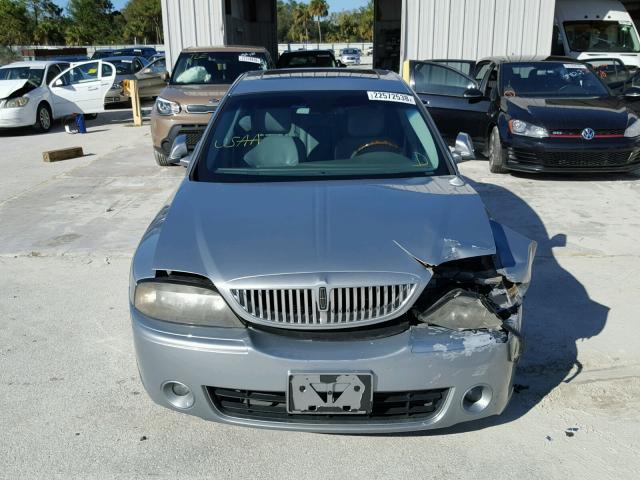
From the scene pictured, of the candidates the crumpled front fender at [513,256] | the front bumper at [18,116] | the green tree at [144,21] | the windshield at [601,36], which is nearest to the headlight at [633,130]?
the crumpled front fender at [513,256]

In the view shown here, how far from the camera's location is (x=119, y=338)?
410 centimetres

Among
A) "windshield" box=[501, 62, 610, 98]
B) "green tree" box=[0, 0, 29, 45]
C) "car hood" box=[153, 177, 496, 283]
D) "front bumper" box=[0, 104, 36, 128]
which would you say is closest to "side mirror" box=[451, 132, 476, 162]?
"car hood" box=[153, 177, 496, 283]

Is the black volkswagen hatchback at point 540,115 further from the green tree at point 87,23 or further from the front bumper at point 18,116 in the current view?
the green tree at point 87,23

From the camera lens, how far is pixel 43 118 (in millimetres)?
14555

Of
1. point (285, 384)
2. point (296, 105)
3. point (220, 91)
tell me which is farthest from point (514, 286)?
point (220, 91)

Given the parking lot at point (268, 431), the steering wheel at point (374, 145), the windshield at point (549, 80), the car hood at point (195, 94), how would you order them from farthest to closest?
the car hood at point (195, 94), the windshield at point (549, 80), the steering wheel at point (374, 145), the parking lot at point (268, 431)

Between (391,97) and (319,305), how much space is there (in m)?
2.12

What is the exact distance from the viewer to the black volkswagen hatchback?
7.86m

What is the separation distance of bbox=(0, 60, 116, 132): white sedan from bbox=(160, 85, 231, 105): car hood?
19.2 ft

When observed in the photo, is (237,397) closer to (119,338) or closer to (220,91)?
(119,338)

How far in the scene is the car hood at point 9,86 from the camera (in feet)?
44.9

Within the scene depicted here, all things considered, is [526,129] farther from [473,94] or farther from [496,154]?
[473,94]

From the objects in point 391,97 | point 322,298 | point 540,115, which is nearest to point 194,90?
point 540,115

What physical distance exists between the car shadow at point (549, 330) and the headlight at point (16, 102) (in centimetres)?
1183
